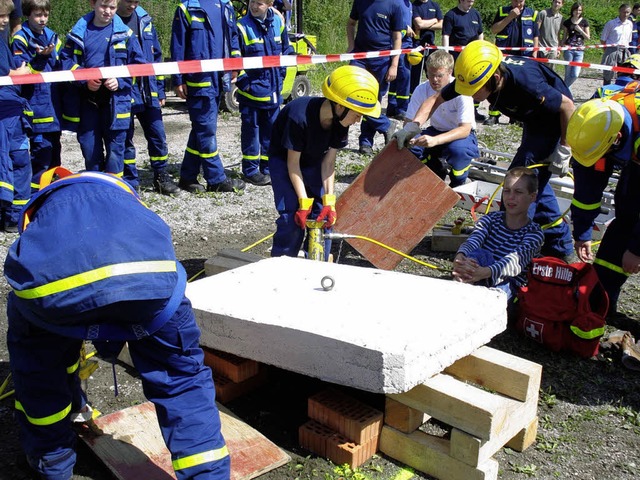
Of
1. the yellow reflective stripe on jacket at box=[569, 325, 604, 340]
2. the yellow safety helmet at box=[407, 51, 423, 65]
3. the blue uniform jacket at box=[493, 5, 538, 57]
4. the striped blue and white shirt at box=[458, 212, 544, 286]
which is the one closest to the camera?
the yellow reflective stripe on jacket at box=[569, 325, 604, 340]

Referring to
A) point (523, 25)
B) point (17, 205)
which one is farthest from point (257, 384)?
point (523, 25)

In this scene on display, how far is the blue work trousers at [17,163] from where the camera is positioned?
562 cm

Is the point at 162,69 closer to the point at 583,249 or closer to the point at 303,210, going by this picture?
the point at 303,210

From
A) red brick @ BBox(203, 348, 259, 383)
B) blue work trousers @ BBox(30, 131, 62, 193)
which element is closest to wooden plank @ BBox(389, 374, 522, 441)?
red brick @ BBox(203, 348, 259, 383)

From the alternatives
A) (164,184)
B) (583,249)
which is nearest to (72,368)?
(583,249)

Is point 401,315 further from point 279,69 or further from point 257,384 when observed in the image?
point 279,69

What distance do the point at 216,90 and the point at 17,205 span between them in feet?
7.58

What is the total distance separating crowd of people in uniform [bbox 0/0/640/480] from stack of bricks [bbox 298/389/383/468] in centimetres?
68

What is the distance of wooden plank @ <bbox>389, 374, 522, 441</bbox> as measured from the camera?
2.71 m

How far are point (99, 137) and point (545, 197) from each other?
4.11 m

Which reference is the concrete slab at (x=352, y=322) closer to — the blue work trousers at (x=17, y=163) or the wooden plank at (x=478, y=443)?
the wooden plank at (x=478, y=443)

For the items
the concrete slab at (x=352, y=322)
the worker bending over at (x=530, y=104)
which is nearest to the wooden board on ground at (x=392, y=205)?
the worker bending over at (x=530, y=104)

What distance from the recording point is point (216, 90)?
6.98 metres

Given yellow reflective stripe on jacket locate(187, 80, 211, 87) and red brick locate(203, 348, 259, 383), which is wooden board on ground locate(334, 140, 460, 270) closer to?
red brick locate(203, 348, 259, 383)
